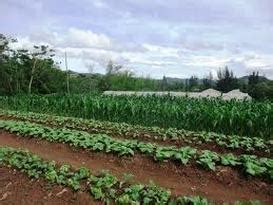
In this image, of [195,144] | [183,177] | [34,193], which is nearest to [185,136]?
[195,144]

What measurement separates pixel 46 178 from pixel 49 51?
121 feet

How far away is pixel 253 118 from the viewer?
1570 centimetres

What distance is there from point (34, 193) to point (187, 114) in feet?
36.5

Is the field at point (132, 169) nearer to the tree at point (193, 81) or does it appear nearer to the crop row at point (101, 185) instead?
the crop row at point (101, 185)

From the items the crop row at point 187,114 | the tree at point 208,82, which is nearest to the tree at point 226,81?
the tree at point 208,82

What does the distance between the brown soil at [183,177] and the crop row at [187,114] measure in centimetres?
809

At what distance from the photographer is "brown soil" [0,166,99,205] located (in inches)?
259

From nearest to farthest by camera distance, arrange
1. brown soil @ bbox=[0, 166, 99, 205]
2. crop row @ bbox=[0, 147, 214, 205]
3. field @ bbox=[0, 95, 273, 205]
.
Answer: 1. crop row @ bbox=[0, 147, 214, 205]
2. field @ bbox=[0, 95, 273, 205]
3. brown soil @ bbox=[0, 166, 99, 205]

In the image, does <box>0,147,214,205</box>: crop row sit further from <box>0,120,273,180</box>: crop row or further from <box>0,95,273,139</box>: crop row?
<box>0,95,273,139</box>: crop row

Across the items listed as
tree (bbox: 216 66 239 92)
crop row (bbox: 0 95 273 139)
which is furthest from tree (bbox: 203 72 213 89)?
crop row (bbox: 0 95 273 139)

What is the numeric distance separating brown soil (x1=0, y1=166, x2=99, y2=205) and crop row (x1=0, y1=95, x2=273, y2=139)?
9.58 meters

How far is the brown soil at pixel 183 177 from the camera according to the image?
643 cm

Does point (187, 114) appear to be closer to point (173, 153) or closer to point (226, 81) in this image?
point (173, 153)

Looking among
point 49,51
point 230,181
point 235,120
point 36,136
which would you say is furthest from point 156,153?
point 49,51
